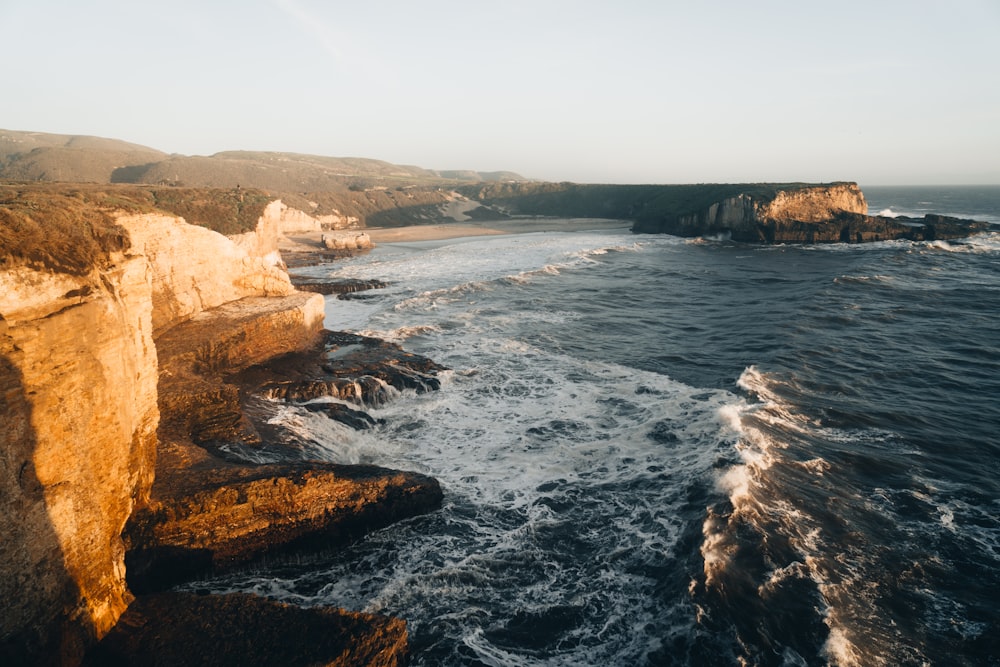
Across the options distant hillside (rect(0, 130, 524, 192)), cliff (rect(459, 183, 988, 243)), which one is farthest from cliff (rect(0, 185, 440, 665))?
distant hillside (rect(0, 130, 524, 192))

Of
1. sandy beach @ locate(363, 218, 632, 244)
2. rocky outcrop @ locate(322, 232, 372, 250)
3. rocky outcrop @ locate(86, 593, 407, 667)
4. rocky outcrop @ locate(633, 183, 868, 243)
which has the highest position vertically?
rocky outcrop @ locate(633, 183, 868, 243)

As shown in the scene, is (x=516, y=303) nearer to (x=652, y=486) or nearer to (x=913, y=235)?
(x=652, y=486)

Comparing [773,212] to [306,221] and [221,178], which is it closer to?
[306,221]

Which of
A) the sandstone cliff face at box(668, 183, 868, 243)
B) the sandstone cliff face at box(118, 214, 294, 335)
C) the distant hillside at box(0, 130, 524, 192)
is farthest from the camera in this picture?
the distant hillside at box(0, 130, 524, 192)

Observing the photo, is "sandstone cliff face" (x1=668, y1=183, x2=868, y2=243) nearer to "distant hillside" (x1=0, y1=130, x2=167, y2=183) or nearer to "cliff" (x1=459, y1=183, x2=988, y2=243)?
"cliff" (x1=459, y1=183, x2=988, y2=243)

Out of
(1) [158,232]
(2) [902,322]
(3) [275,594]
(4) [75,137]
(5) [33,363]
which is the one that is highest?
(4) [75,137]

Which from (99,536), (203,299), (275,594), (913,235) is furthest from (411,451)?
(913,235)

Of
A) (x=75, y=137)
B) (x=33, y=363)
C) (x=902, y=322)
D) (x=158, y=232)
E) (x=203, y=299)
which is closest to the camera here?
(x=33, y=363)
